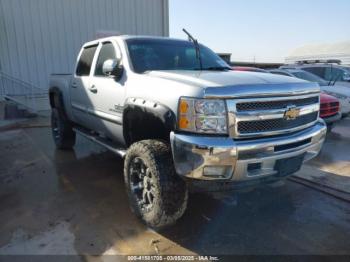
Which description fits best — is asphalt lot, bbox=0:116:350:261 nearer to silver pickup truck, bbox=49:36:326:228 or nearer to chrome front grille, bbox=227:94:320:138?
silver pickup truck, bbox=49:36:326:228

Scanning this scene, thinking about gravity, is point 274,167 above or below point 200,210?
above

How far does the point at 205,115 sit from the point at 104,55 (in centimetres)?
245

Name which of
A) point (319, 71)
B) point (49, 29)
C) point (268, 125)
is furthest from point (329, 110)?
point (49, 29)

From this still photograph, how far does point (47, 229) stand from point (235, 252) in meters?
1.91

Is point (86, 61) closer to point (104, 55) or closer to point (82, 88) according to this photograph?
point (82, 88)

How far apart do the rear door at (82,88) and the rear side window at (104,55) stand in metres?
0.27

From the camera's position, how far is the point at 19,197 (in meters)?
4.06

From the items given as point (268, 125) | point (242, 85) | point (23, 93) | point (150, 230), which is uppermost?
point (242, 85)

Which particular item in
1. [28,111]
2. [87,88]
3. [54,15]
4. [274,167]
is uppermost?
[54,15]

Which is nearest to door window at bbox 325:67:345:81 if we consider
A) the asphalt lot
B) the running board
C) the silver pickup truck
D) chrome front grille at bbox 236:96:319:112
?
the asphalt lot

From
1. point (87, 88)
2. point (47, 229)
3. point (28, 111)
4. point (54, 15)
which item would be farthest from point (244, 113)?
point (54, 15)

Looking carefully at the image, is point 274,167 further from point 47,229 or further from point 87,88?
point 87,88

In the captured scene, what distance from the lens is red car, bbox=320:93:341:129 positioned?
6418mm

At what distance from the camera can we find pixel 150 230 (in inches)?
126
